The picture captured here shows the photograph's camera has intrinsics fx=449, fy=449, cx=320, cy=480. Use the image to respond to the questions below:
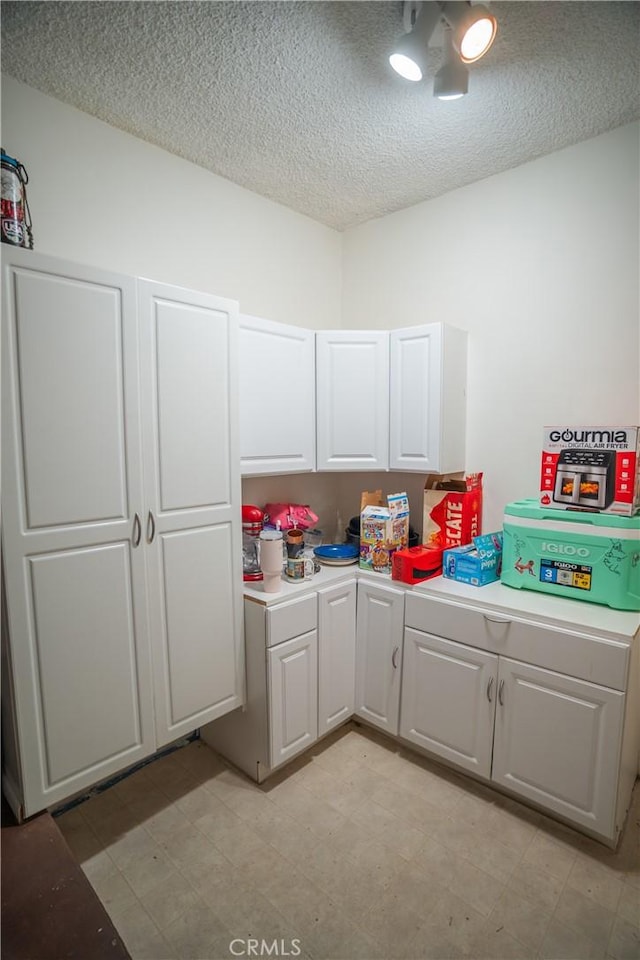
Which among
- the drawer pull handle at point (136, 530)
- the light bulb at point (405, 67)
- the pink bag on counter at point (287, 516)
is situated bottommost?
the pink bag on counter at point (287, 516)

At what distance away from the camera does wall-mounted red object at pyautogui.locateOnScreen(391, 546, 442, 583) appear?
209 cm

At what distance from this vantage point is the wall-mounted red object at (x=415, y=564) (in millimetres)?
2092

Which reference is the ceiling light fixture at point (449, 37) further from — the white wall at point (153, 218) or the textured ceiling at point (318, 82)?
the white wall at point (153, 218)

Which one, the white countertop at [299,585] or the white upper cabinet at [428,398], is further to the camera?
the white upper cabinet at [428,398]

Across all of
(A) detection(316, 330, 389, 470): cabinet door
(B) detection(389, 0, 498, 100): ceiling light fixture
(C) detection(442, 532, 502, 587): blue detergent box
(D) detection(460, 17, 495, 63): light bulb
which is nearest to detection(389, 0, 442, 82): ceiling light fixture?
(B) detection(389, 0, 498, 100): ceiling light fixture

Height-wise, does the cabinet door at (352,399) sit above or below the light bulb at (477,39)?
below

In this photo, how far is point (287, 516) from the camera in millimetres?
2383

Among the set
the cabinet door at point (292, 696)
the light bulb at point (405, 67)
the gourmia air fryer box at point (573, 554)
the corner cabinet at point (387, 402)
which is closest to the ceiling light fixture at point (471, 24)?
the light bulb at point (405, 67)

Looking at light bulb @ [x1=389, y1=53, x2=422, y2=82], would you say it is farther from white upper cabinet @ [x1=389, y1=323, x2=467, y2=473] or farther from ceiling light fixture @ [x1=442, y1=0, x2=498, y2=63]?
white upper cabinet @ [x1=389, y1=323, x2=467, y2=473]

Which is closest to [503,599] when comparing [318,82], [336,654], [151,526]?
[336,654]

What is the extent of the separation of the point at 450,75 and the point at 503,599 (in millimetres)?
1879

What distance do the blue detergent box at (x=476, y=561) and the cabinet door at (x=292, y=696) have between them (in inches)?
28.8

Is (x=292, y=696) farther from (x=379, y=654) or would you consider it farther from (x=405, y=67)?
(x=405, y=67)

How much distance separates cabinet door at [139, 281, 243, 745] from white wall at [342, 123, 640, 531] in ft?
4.32
